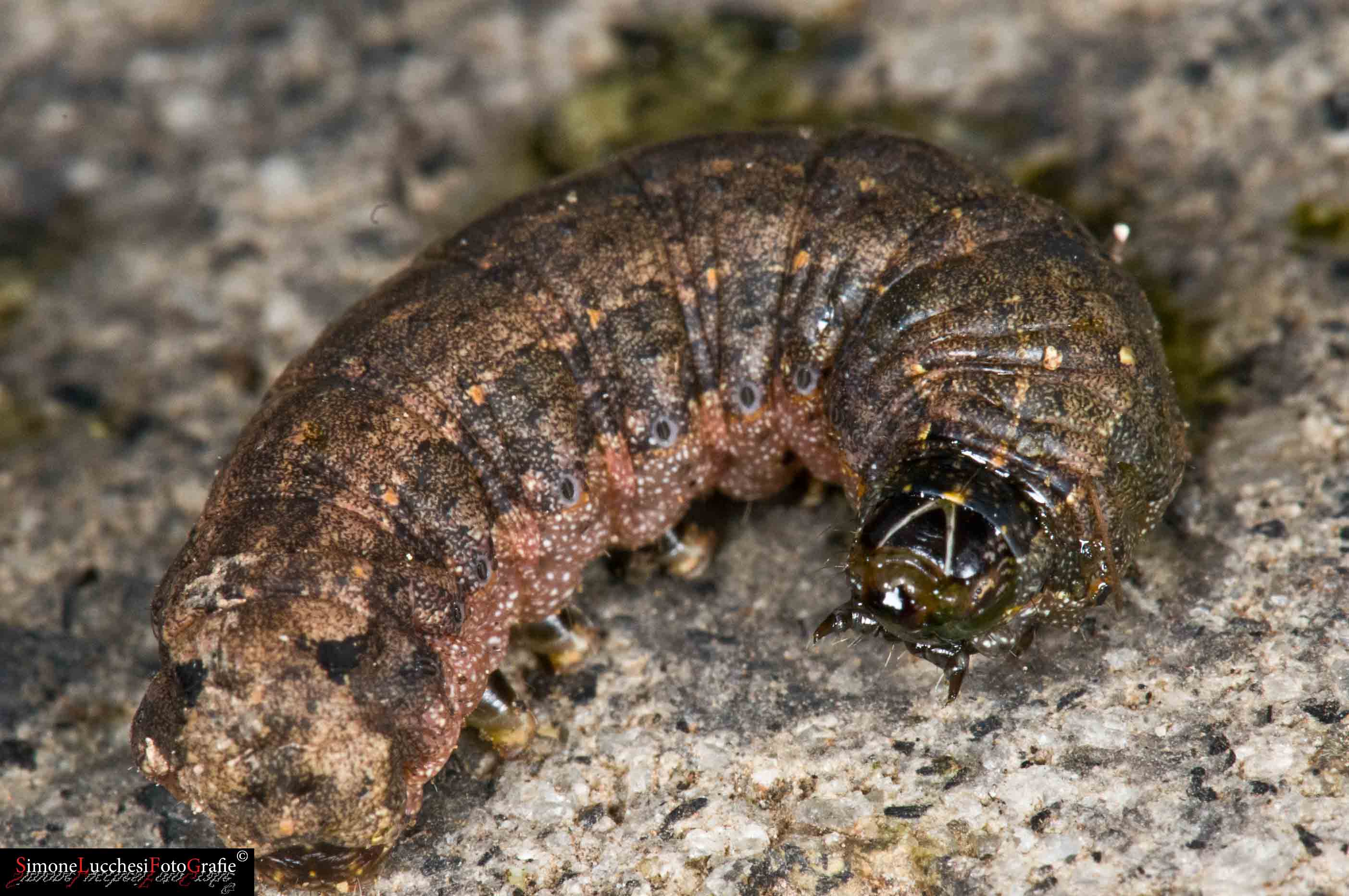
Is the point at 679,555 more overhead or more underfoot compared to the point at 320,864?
more overhead

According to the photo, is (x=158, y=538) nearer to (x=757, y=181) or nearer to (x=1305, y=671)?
(x=757, y=181)

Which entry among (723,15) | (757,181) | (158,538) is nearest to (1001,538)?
(757,181)

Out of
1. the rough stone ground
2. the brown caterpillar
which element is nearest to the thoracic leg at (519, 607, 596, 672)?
the brown caterpillar

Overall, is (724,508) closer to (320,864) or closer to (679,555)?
(679,555)

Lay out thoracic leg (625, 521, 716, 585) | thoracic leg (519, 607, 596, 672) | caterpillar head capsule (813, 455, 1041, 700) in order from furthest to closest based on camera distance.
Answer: thoracic leg (625, 521, 716, 585) → thoracic leg (519, 607, 596, 672) → caterpillar head capsule (813, 455, 1041, 700)

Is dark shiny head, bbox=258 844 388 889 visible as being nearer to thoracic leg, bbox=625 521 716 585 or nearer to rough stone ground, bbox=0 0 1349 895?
rough stone ground, bbox=0 0 1349 895

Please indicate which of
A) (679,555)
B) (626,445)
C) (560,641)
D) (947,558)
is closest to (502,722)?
(560,641)

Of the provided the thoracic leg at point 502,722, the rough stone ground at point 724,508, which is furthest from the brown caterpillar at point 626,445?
the rough stone ground at point 724,508
